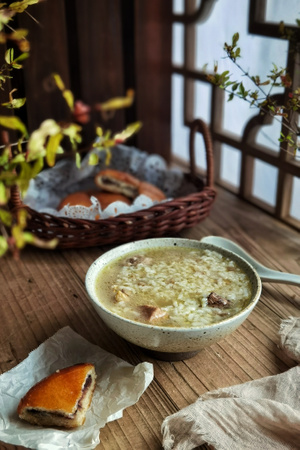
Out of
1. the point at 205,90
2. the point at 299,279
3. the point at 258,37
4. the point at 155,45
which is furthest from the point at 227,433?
the point at 155,45

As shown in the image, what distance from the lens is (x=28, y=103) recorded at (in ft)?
4.96

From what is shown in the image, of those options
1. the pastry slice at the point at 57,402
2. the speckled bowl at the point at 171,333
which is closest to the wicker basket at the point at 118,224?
the speckled bowl at the point at 171,333

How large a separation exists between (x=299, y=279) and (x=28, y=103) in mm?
898

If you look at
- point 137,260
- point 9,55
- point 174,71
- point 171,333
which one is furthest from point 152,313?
point 174,71

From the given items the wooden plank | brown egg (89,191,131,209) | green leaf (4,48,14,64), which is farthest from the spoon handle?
the wooden plank

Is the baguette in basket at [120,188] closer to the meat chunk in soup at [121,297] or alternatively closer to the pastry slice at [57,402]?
the meat chunk in soup at [121,297]

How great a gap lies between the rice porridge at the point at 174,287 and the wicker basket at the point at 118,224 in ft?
0.55

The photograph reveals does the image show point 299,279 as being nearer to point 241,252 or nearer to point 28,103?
point 241,252

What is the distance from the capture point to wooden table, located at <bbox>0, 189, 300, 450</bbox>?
90 centimetres

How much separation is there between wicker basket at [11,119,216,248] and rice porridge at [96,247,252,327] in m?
0.17

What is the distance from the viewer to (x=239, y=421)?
83 cm

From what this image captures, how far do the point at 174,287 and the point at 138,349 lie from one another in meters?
0.14

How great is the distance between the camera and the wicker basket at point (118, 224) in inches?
50.7

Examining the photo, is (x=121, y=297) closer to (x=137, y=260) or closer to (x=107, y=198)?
(x=137, y=260)
